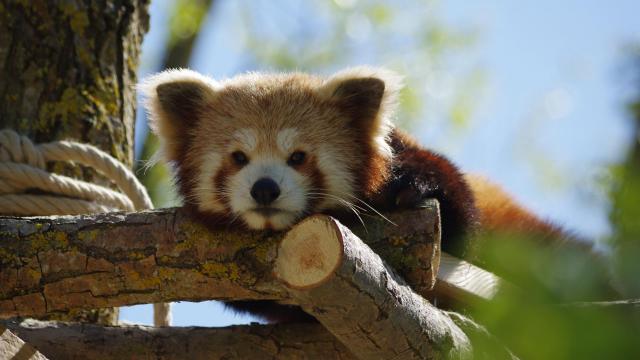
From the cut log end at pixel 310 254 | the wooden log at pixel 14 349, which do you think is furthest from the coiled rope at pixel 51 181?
the cut log end at pixel 310 254

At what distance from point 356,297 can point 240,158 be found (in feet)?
4.69

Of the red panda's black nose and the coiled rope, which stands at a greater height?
the coiled rope

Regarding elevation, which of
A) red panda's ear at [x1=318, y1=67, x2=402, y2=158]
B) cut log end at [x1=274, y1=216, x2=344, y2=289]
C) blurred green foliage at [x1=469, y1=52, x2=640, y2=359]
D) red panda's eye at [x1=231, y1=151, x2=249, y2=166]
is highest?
red panda's ear at [x1=318, y1=67, x2=402, y2=158]

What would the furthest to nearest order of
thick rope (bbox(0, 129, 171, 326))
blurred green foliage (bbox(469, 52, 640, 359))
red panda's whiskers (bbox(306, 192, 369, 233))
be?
1. thick rope (bbox(0, 129, 171, 326))
2. red panda's whiskers (bbox(306, 192, 369, 233))
3. blurred green foliage (bbox(469, 52, 640, 359))

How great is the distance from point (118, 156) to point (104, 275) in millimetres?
1491

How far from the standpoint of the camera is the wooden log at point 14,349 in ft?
7.88

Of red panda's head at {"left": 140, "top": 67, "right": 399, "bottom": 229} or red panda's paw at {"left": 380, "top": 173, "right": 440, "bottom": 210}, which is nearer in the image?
red panda's paw at {"left": 380, "top": 173, "right": 440, "bottom": 210}

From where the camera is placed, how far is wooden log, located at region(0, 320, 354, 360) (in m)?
2.93

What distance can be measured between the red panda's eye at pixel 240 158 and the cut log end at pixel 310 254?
1.25 metres

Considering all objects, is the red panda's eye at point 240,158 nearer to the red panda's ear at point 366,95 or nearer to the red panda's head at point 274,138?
the red panda's head at point 274,138

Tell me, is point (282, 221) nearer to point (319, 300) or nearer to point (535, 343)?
point (319, 300)

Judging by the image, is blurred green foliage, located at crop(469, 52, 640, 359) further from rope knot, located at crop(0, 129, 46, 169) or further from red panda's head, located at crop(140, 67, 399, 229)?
rope knot, located at crop(0, 129, 46, 169)

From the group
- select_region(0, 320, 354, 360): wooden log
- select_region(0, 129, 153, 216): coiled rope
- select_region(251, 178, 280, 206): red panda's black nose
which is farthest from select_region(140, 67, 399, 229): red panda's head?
select_region(0, 320, 354, 360): wooden log

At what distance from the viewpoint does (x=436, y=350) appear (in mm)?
2330
